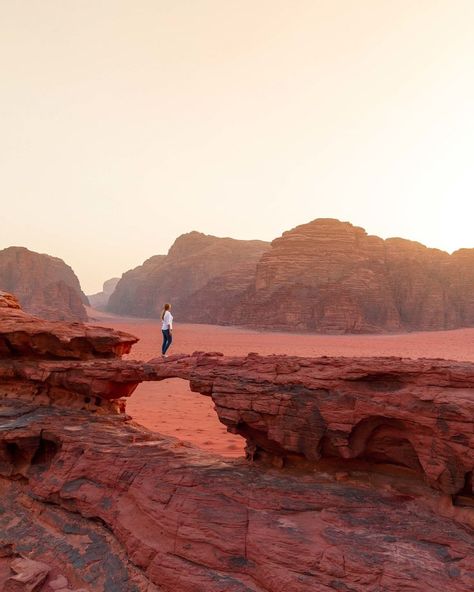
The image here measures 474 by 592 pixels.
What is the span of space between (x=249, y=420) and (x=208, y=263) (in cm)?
8151

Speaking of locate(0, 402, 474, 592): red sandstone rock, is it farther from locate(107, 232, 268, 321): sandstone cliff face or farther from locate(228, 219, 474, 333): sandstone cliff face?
locate(107, 232, 268, 321): sandstone cliff face

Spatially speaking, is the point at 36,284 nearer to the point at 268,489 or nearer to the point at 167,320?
Result: the point at 167,320

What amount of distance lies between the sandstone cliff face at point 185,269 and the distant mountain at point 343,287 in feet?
51.9

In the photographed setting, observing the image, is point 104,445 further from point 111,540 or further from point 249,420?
point 249,420

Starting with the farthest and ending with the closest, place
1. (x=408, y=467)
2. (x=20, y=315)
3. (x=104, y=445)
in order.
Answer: (x=20, y=315) < (x=104, y=445) < (x=408, y=467)

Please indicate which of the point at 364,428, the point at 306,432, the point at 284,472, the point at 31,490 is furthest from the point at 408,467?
the point at 31,490

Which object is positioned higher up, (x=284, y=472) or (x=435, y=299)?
(x=435, y=299)

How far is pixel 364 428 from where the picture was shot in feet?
14.1

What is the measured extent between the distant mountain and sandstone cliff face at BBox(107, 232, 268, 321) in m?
15.8

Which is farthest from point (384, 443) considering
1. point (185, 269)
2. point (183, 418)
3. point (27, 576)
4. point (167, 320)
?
point (185, 269)

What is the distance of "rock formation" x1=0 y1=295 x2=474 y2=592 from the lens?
3.65 metres

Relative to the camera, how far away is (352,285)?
48.7 m

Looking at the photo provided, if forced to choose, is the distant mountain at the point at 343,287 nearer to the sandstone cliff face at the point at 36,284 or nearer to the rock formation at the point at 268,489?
the sandstone cliff face at the point at 36,284

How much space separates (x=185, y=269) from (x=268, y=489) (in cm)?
8269
